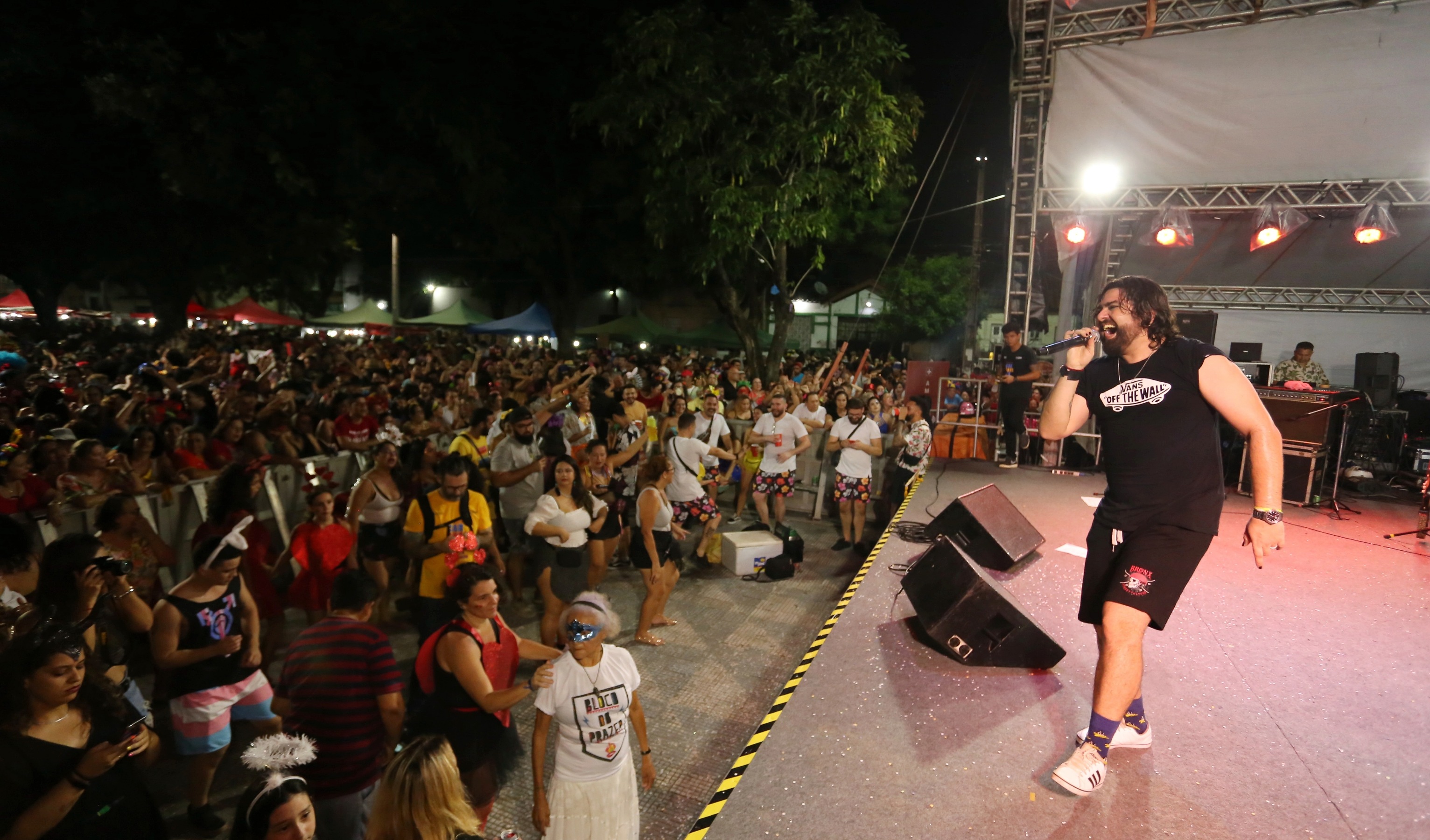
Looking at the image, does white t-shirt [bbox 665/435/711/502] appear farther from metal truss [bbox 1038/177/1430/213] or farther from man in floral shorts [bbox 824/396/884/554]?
metal truss [bbox 1038/177/1430/213]

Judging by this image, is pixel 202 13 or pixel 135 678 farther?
pixel 202 13

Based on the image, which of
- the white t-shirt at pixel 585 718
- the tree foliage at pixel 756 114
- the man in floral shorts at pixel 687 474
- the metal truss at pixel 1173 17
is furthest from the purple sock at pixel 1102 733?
the tree foliage at pixel 756 114

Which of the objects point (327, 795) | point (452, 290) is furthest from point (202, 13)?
point (452, 290)

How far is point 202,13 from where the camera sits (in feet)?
49.3

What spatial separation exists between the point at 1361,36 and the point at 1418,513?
555 cm

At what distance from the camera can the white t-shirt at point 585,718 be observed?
9.48 feet

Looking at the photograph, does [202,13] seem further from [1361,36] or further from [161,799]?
[1361,36]

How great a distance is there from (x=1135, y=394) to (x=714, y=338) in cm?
2227

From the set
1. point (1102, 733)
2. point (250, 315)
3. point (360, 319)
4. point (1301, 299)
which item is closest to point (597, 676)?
point (1102, 733)

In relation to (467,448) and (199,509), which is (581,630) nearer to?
(467,448)

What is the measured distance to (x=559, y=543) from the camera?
5344 millimetres

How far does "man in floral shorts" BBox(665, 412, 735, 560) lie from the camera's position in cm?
720

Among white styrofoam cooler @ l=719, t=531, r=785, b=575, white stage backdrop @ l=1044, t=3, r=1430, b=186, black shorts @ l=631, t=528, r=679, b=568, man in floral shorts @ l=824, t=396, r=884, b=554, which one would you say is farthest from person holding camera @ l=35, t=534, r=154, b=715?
white stage backdrop @ l=1044, t=3, r=1430, b=186

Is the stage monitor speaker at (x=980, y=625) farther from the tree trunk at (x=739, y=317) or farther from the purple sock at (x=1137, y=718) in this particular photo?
the tree trunk at (x=739, y=317)
